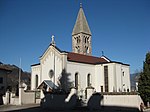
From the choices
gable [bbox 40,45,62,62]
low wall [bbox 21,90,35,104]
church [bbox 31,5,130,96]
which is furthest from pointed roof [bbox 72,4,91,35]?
low wall [bbox 21,90,35,104]

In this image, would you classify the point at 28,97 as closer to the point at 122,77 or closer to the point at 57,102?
the point at 57,102

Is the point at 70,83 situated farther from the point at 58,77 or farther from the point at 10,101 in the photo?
the point at 10,101

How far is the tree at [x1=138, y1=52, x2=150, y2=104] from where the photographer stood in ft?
99.9

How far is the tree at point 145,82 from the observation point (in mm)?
30444

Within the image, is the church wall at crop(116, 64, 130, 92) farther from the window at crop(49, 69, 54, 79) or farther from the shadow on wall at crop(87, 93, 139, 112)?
the shadow on wall at crop(87, 93, 139, 112)

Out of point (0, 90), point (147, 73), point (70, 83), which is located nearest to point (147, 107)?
point (147, 73)

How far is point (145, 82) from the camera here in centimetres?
3120

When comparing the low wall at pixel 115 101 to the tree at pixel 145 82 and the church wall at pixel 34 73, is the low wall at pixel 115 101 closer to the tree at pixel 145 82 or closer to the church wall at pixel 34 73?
the tree at pixel 145 82

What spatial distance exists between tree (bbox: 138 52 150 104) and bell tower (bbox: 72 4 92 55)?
129 ft

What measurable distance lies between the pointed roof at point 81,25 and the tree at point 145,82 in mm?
41829

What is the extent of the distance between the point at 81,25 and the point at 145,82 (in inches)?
1792

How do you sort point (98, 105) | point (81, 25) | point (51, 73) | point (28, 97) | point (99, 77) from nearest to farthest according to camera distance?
point (98, 105) → point (28, 97) → point (51, 73) → point (99, 77) → point (81, 25)

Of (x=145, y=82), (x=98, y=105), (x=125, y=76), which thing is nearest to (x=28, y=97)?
(x=98, y=105)

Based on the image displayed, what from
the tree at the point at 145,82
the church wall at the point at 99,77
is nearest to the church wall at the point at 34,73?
the church wall at the point at 99,77
